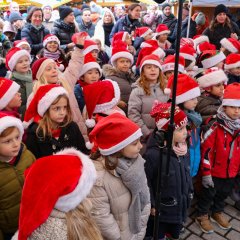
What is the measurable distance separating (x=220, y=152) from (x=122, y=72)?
1.96 meters

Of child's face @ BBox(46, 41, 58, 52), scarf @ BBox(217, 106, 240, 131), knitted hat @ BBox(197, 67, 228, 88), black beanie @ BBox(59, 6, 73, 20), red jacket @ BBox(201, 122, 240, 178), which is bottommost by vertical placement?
red jacket @ BBox(201, 122, 240, 178)

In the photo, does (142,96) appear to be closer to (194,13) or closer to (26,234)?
(26,234)

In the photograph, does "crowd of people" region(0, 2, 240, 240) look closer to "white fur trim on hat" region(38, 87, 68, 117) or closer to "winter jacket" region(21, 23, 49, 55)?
"white fur trim on hat" region(38, 87, 68, 117)

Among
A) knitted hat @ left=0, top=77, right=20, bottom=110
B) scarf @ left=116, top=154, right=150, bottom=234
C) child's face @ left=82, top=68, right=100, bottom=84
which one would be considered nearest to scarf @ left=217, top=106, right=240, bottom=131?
scarf @ left=116, top=154, right=150, bottom=234

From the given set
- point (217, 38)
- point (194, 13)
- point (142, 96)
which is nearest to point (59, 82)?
point (142, 96)

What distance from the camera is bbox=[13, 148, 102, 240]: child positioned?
4.93 feet

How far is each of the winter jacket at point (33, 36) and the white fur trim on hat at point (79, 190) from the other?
15.8ft

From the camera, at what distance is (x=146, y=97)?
3.71 m

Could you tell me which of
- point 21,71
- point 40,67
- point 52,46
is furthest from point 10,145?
point 52,46

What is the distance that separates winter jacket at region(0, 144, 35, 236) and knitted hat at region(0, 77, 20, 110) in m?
0.88

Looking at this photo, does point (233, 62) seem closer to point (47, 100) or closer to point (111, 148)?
point (47, 100)

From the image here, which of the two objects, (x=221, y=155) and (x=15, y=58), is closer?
(x=221, y=155)

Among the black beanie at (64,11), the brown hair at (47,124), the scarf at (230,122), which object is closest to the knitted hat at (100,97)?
the brown hair at (47,124)

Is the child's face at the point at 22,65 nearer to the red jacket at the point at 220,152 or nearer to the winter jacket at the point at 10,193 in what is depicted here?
the winter jacket at the point at 10,193
